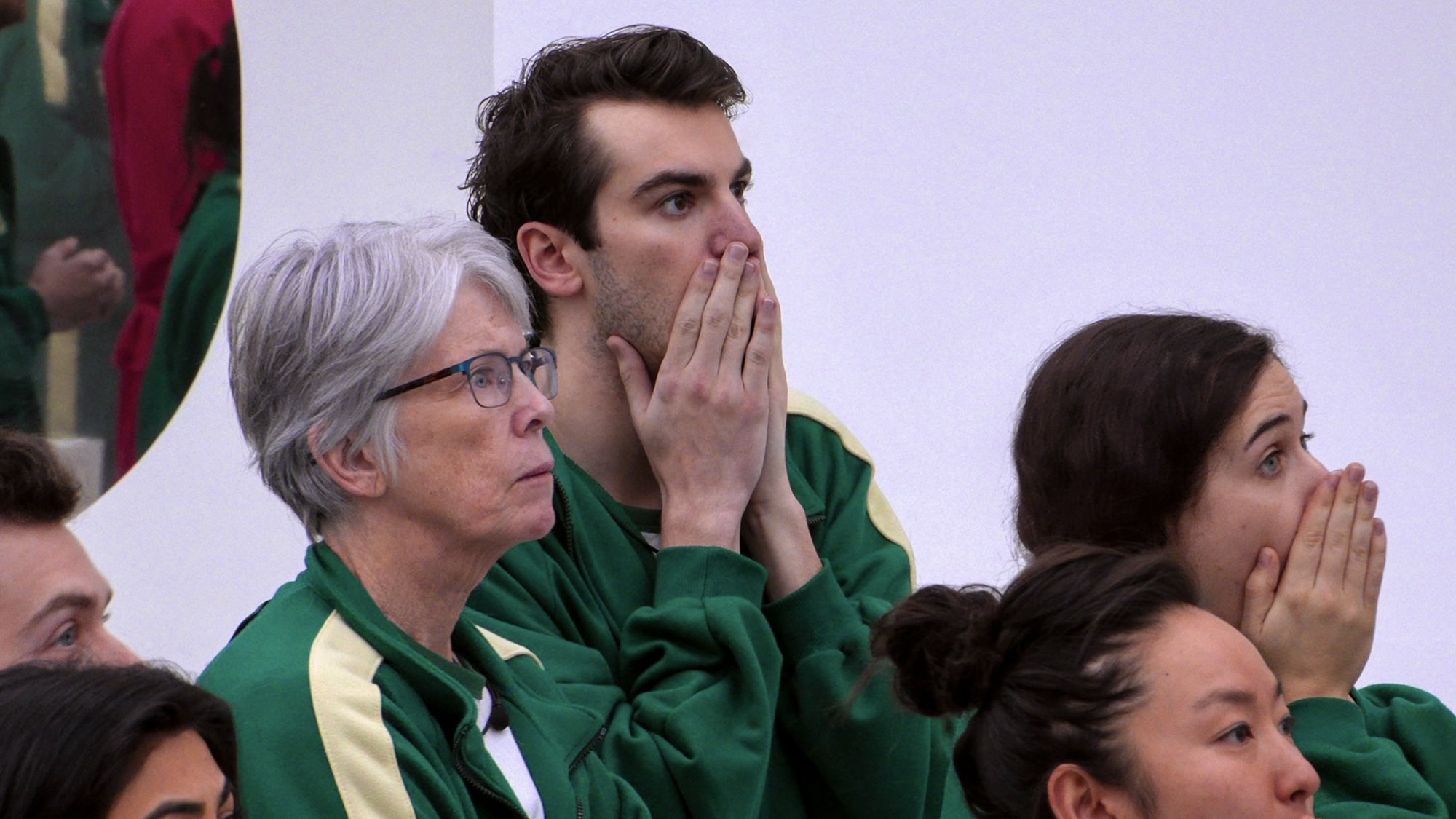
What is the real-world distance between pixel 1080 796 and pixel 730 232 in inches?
39.5

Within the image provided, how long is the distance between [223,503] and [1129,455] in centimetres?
144

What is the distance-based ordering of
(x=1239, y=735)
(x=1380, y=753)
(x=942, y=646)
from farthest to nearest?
(x=1380, y=753)
(x=942, y=646)
(x=1239, y=735)

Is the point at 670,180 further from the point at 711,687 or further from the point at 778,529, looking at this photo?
the point at 711,687

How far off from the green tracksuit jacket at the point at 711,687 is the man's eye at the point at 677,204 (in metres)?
0.38

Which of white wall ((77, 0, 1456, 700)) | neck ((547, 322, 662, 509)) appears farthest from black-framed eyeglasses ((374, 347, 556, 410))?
white wall ((77, 0, 1456, 700))

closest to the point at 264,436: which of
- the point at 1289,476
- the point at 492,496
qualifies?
the point at 492,496

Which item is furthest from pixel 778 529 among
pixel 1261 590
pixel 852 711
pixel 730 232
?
pixel 1261 590

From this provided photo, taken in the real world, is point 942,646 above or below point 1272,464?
below

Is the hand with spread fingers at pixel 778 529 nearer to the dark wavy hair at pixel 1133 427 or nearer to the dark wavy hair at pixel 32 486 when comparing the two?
the dark wavy hair at pixel 1133 427

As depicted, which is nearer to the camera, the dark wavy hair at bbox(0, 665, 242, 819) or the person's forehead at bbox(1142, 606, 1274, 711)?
the dark wavy hair at bbox(0, 665, 242, 819)

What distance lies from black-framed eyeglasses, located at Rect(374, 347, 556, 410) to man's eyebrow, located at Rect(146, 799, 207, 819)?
0.59m

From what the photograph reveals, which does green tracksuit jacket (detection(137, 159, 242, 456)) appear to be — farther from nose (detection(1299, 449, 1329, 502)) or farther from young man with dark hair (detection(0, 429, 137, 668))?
nose (detection(1299, 449, 1329, 502))

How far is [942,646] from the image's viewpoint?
1951mm

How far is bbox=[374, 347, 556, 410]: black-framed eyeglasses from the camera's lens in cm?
191
